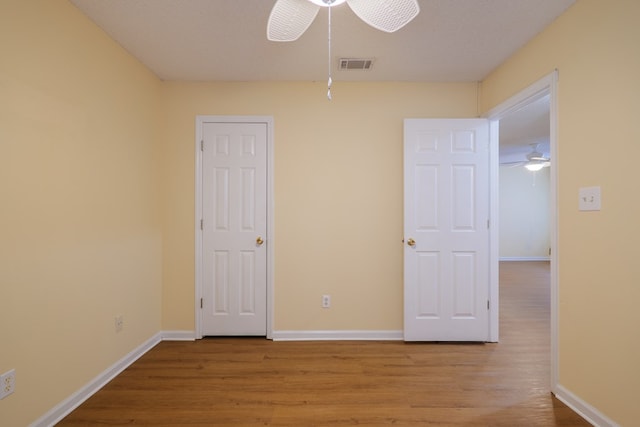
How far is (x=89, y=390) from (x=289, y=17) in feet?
8.90

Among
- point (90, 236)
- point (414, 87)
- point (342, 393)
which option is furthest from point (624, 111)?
point (90, 236)

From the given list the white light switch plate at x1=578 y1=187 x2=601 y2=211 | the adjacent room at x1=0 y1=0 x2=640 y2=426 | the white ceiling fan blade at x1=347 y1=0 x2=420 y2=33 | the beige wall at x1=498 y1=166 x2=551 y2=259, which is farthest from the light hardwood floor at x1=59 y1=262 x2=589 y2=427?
the beige wall at x1=498 y1=166 x2=551 y2=259

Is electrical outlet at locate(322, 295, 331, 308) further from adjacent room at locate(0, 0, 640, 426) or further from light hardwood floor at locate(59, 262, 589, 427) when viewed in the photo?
light hardwood floor at locate(59, 262, 589, 427)

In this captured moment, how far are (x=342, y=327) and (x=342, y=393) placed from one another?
94 centimetres

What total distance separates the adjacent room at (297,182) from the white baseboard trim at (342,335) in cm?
2

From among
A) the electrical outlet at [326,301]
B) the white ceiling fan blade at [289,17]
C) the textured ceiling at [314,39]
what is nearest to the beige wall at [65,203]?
the textured ceiling at [314,39]

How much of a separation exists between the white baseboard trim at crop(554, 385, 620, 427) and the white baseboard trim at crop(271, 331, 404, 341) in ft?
4.17

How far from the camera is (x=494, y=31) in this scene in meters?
2.20

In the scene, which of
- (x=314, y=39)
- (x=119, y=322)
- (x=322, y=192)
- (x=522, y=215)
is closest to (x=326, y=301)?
(x=322, y=192)

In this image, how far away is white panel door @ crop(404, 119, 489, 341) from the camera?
2938mm

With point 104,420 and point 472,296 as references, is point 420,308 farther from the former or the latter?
point 104,420

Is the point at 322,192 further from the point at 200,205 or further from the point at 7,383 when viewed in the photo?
the point at 7,383

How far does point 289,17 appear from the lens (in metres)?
1.56

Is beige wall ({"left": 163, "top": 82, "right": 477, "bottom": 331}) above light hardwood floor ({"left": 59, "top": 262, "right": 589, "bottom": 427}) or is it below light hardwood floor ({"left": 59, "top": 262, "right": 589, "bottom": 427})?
above
